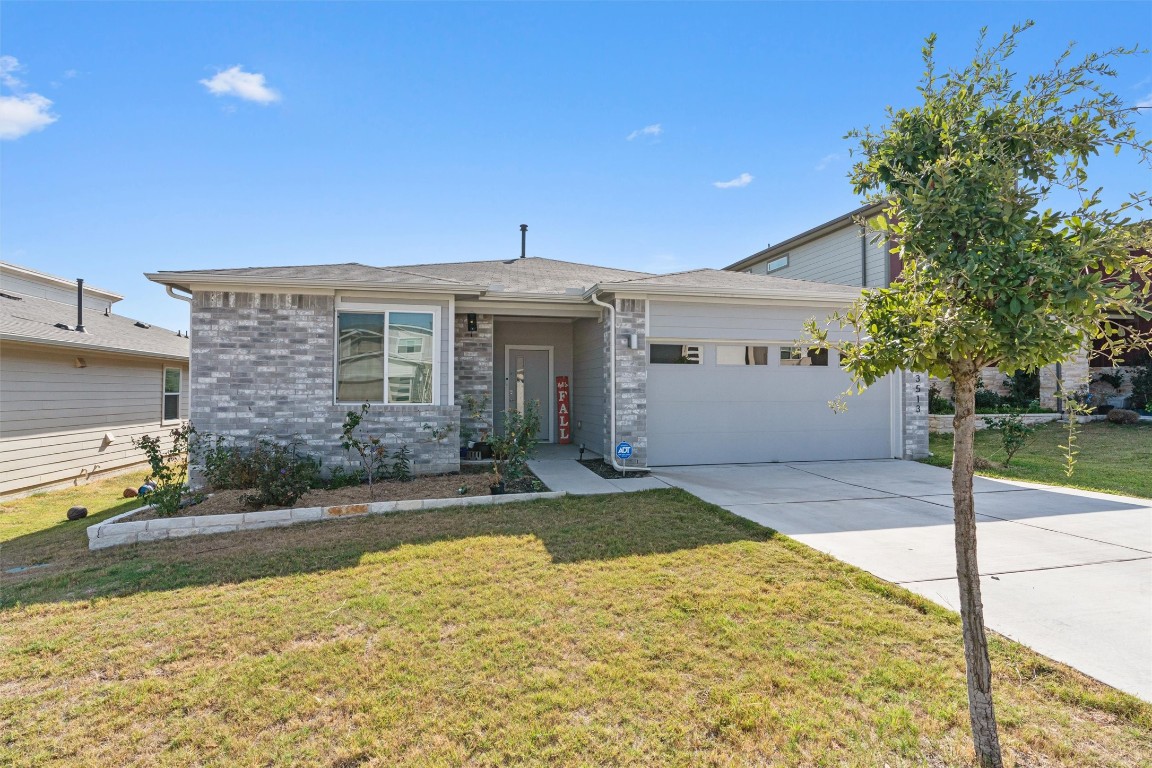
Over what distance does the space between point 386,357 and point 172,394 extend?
909 centimetres

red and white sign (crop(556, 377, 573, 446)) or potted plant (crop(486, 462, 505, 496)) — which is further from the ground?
red and white sign (crop(556, 377, 573, 446))

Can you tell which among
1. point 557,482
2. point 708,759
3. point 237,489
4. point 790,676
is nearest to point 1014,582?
point 790,676

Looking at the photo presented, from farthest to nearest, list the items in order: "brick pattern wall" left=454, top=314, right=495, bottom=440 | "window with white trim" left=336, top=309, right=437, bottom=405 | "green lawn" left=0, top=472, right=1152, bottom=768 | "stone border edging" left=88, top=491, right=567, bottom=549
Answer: "brick pattern wall" left=454, top=314, right=495, bottom=440 → "window with white trim" left=336, top=309, right=437, bottom=405 → "stone border edging" left=88, top=491, right=567, bottom=549 → "green lawn" left=0, top=472, right=1152, bottom=768

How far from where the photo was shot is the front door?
11.9 meters

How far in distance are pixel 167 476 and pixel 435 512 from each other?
3.43m

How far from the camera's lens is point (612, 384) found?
8.91m

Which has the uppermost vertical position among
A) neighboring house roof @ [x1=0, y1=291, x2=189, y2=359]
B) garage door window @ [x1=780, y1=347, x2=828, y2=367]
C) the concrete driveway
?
neighboring house roof @ [x1=0, y1=291, x2=189, y2=359]

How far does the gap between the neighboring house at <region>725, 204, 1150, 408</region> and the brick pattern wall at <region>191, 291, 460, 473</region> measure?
12.3m

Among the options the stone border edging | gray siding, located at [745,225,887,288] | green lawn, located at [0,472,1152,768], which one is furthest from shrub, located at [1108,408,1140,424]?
the stone border edging

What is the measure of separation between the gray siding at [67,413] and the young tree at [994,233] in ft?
40.6

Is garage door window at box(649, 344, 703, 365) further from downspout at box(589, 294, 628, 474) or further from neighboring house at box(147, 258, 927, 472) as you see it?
downspout at box(589, 294, 628, 474)

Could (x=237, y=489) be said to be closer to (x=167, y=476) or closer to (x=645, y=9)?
(x=167, y=476)

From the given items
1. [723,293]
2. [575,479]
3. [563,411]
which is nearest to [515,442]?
[575,479]

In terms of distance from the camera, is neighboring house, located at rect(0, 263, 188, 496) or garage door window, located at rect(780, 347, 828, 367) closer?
neighboring house, located at rect(0, 263, 188, 496)
